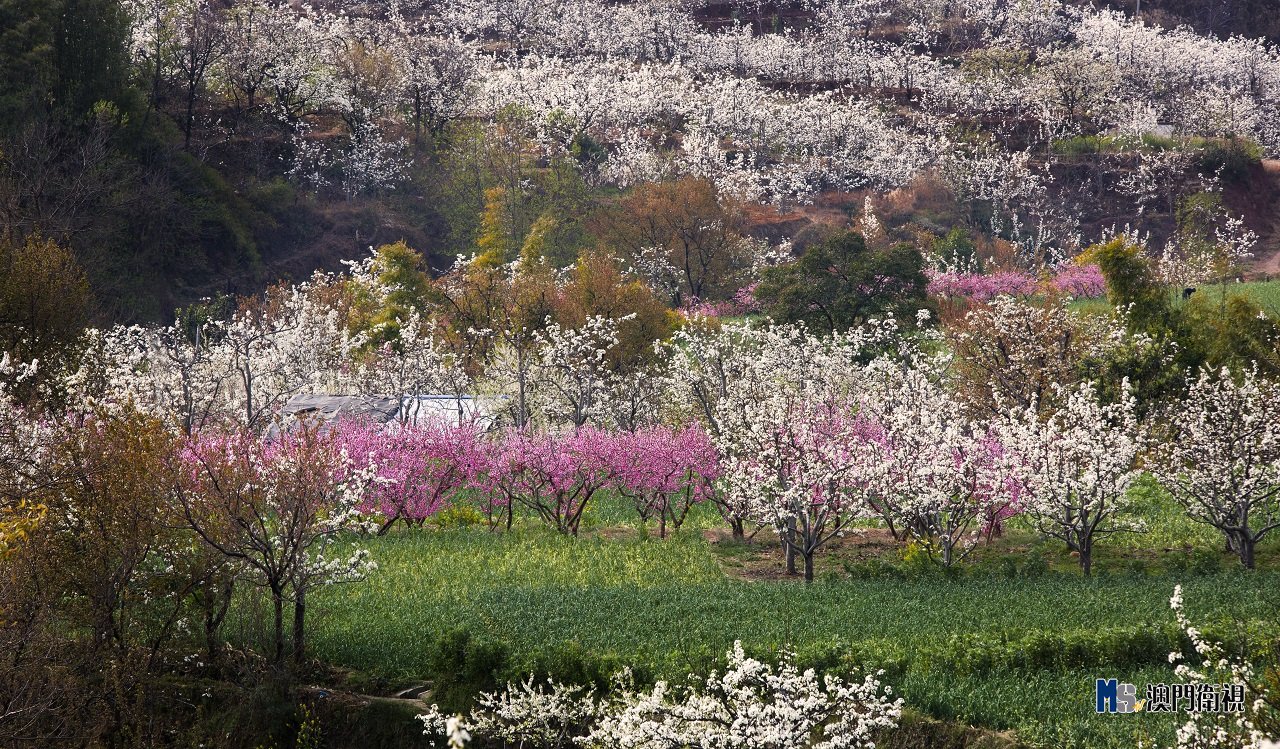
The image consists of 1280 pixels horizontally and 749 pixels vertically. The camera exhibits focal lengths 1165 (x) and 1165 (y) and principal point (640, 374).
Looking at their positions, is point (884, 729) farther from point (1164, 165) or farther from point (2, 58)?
point (1164, 165)

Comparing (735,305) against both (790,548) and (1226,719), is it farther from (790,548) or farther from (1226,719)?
(1226,719)

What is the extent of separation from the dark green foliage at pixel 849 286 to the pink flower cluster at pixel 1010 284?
345 inches

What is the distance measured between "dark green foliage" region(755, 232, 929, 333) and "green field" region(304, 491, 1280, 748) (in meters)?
17.1

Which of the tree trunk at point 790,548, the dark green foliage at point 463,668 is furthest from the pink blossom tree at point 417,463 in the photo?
the dark green foliage at point 463,668

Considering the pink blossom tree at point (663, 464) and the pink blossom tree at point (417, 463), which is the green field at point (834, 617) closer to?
the pink blossom tree at point (663, 464)

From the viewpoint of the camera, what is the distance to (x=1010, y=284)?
5269 centimetres

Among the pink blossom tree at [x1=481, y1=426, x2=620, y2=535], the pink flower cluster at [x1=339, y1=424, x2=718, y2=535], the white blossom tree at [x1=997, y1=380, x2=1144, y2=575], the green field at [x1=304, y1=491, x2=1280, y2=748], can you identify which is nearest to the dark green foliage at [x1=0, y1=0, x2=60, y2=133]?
the pink flower cluster at [x1=339, y1=424, x2=718, y2=535]

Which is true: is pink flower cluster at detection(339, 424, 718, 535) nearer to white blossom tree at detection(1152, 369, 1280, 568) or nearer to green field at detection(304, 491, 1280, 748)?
green field at detection(304, 491, 1280, 748)

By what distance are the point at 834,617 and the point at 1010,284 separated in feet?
126

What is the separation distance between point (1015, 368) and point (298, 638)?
19.8 m

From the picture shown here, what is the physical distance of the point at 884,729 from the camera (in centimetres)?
Answer: 1452

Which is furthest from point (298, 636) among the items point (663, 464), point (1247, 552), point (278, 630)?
point (1247, 552)

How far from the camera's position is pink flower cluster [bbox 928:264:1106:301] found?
172 ft

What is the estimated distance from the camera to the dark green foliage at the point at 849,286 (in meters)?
40.9
